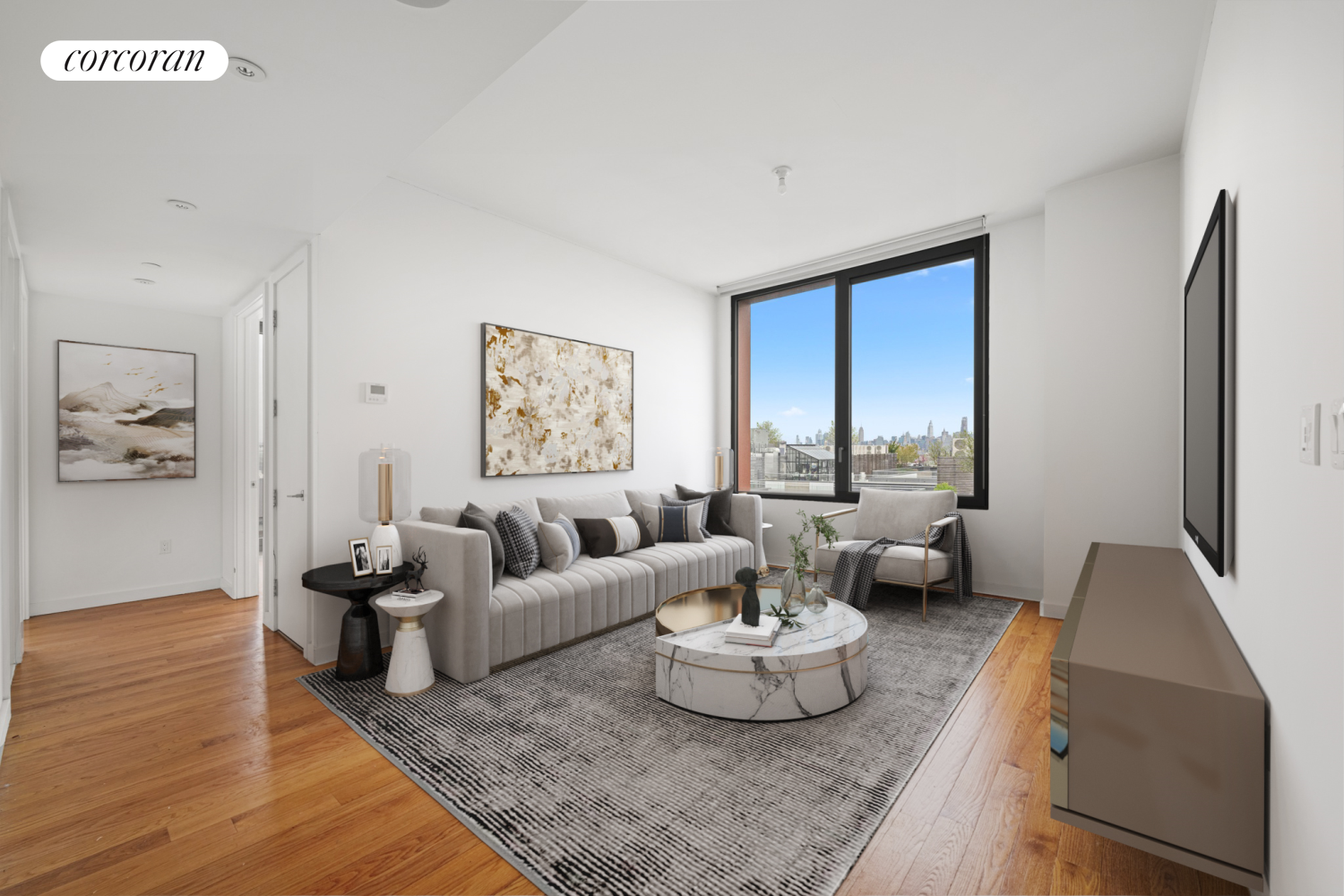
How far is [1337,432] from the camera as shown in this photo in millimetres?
946

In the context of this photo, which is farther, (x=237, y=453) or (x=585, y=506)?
(x=237, y=453)

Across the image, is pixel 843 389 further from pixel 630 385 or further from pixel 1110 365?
pixel 1110 365

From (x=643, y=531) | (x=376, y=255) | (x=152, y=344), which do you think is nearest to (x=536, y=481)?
(x=643, y=531)

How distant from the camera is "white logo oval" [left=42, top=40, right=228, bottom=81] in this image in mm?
1674

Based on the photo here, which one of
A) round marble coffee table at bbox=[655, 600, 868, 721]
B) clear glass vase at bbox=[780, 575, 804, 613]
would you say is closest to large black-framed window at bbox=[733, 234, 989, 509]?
clear glass vase at bbox=[780, 575, 804, 613]

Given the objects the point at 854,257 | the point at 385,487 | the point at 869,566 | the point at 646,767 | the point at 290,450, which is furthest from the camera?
the point at 854,257

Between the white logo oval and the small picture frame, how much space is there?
1.95 m

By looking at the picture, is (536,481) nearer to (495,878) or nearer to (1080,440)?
(495,878)

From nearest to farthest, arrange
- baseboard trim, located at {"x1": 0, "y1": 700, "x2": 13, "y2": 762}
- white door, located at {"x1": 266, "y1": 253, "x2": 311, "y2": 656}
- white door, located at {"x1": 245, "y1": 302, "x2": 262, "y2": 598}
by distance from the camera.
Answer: baseboard trim, located at {"x1": 0, "y1": 700, "x2": 13, "y2": 762}
white door, located at {"x1": 266, "y1": 253, "x2": 311, "y2": 656}
white door, located at {"x1": 245, "y1": 302, "x2": 262, "y2": 598}

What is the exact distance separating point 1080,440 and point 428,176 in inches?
173

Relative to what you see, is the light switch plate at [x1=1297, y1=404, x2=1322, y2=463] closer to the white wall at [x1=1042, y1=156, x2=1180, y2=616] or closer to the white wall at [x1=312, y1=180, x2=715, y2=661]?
the white wall at [x1=1042, y1=156, x2=1180, y2=616]

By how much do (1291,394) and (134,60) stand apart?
3099 mm

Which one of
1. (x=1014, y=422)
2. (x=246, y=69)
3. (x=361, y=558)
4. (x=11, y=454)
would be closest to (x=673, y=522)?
(x=361, y=558)

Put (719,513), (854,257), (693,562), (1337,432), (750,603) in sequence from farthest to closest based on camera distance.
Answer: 1. (854,257)
2. (719,513)
3. (693,562)
4. (750,603)
5. (1337,432)
